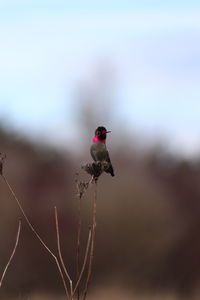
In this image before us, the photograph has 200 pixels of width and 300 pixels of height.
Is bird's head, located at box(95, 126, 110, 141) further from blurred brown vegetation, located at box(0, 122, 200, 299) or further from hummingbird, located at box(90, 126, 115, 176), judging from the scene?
blurred brown vegetation, located at box(0, 122, 200, 299)

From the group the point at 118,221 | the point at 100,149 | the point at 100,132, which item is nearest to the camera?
the point at 100,149

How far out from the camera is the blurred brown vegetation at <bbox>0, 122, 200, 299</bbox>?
1280 centimetres

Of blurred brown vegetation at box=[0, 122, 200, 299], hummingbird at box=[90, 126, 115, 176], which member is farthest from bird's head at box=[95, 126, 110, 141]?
blurred brown vegetation at box=[0, 122, 200, 299]

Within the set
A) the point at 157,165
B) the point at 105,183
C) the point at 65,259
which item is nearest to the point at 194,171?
the point at 157,165

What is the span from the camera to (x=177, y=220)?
13141mm

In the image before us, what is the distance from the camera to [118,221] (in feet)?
43.2

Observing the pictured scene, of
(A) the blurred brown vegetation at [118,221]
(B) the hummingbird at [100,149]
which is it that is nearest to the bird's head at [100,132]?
(B) the hummingbird at [100,149]

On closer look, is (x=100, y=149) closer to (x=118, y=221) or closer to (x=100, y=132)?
(x=100, y=132)

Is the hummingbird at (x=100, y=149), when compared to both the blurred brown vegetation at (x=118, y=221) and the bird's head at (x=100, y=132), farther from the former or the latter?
the blurred brown vegetation at (x=118, y=221)

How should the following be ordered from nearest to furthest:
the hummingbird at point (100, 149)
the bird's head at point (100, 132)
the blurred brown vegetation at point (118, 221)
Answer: the hummingbird at point (100, 149), the bird's head at point (100, 132), the blurred brown vegetation at point (118, 221)

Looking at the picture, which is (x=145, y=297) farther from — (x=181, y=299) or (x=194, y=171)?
(x=194, y=171)

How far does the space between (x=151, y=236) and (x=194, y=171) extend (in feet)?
4.17

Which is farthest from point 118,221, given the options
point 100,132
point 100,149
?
point 100,149

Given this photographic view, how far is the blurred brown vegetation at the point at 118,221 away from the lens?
42.0ft
